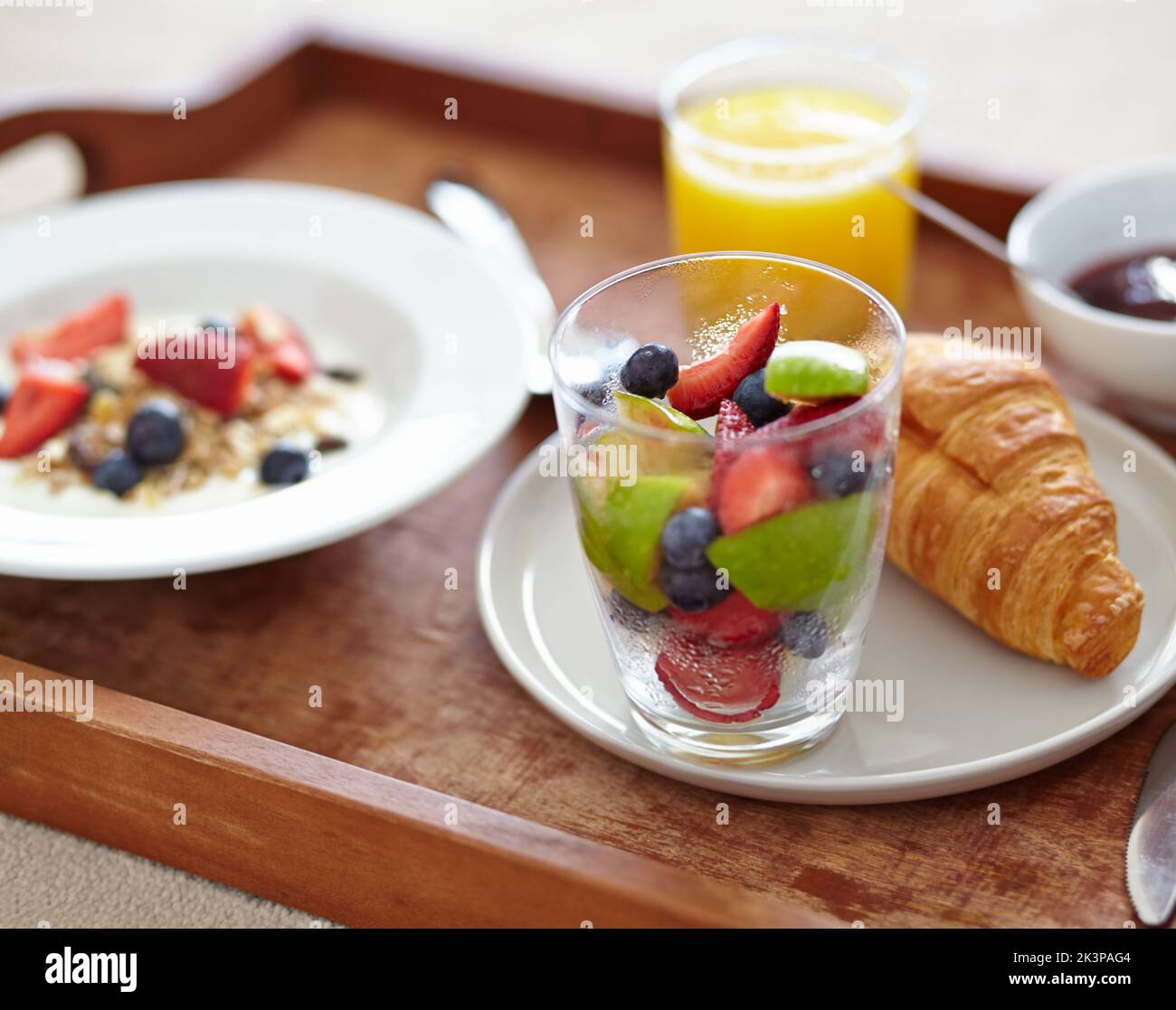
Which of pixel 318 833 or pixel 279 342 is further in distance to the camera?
pixel 279 342

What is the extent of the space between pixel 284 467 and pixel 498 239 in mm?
440

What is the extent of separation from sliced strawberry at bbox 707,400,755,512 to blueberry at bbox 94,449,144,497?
54 cm

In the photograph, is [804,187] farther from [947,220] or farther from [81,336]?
[81,336]

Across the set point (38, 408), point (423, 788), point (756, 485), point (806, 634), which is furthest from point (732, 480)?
point (38, 408)

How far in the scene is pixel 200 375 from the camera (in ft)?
4.00

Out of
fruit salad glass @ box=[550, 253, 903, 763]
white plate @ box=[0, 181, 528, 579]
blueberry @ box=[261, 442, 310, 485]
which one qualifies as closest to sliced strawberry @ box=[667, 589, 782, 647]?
fruit salad glass @ box=[550, 253, 903, 763]

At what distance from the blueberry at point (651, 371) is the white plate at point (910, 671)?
0.72 ft

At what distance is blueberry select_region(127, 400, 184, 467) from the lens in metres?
1.15

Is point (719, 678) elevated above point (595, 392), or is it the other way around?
point (595, 392)

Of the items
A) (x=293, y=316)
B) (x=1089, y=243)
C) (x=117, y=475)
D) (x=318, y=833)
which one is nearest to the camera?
(x=318, y=833)

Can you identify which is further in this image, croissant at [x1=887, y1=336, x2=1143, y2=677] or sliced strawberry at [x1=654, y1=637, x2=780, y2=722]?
croissant at [x1=887, y1=336, x2=1143, y2=677]

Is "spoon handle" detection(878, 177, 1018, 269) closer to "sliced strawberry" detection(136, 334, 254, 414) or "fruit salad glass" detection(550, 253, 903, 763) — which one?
"fruit salad glass" detection(550, 253, 903, 763)

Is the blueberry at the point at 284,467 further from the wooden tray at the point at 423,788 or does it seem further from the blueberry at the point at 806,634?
the blueberry at the point at 806,634

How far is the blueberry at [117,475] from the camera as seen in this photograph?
3.71 ft
